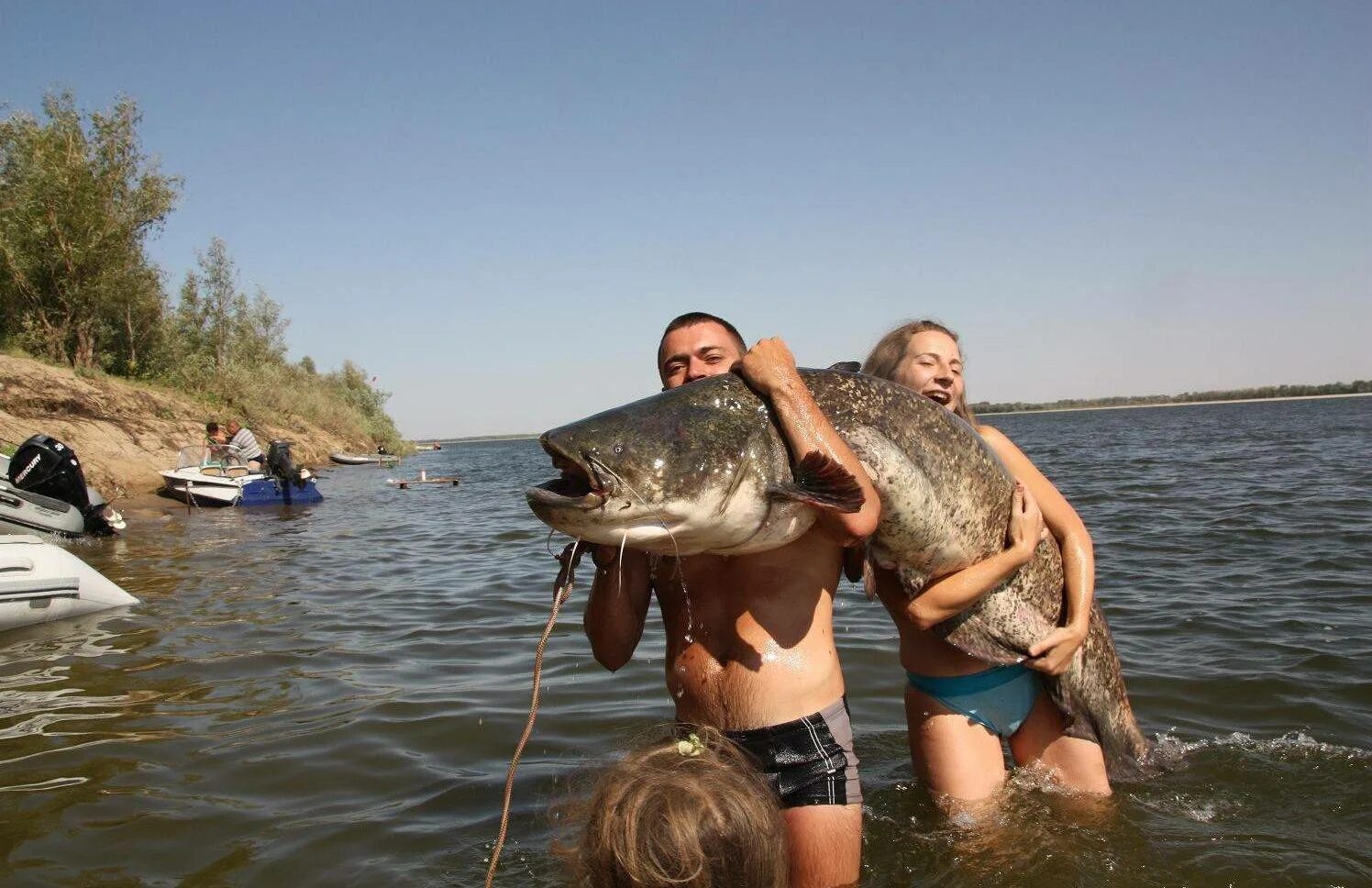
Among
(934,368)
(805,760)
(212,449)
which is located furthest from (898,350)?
(212,449)

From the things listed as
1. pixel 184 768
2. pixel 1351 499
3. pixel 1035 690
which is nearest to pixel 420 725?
pixel 184 768

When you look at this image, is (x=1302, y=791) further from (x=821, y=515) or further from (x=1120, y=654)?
(x=821, y=515)

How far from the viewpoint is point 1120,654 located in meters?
6.08

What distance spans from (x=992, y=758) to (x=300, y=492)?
20.1m

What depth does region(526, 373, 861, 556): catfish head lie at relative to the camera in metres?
2.17

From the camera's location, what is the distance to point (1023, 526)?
306cm

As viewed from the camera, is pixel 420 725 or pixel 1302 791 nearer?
pixel 1302 791

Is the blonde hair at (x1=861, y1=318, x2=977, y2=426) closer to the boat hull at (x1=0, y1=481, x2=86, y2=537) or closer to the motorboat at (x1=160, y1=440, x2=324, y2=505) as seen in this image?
the boat hull at (x1=0, y1=481, x2=86, y2=537)

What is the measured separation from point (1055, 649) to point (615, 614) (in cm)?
168

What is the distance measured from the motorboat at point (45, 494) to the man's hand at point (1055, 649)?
13285 millimetres

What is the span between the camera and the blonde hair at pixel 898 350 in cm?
354

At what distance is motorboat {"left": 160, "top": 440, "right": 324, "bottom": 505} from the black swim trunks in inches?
759

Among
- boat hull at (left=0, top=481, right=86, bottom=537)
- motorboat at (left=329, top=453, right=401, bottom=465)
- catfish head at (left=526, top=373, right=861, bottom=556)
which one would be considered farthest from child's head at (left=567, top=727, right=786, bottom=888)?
motorboat at (left=329, top=453, right=401, bottom=465)

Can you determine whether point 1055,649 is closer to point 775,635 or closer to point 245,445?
point 775,635
